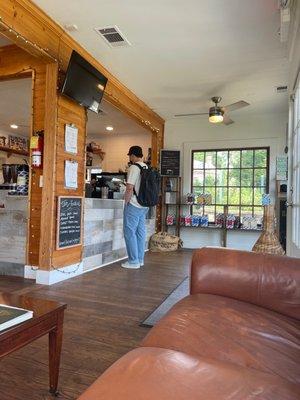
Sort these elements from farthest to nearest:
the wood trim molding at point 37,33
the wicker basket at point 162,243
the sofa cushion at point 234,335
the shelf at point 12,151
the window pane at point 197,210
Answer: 1. the shelf at point 12,151
2. the window pane at point 197,210
3. the wicker basket at point 162,243
4. the wood trim molding at point 37,33
5. the sofa cushion at point 234,335

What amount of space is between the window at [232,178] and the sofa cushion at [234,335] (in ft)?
15.7

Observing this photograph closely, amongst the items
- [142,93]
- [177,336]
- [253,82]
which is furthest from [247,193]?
[177,336]

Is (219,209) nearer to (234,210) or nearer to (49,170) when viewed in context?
(234,210)

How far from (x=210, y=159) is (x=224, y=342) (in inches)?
217

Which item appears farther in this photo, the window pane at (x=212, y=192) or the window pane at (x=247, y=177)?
the window pane at (x=212, y=192)

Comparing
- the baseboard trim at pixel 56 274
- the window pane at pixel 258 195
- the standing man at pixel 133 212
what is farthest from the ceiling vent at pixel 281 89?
the baseboard trim at pixel 56 274

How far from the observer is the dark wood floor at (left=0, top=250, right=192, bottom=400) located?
1.49m

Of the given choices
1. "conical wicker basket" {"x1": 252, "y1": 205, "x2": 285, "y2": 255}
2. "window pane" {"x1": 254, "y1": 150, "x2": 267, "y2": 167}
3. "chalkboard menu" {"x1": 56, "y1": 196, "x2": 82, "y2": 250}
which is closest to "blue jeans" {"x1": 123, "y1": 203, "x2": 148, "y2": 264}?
"chalkboard menu" {"x1": 56, "y1": 196, "x2": 82, "y2": 250}

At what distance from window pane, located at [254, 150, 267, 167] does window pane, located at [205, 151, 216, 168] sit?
798 millimetres

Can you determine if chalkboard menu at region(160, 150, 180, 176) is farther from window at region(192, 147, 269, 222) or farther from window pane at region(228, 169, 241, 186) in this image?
window pane at region(228, 169, 241, 186)

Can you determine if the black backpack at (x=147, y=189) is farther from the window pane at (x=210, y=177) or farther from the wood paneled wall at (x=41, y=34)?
the window pane at (x=210, y=177)

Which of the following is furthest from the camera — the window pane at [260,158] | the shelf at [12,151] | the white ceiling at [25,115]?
the shelf at [12,151]

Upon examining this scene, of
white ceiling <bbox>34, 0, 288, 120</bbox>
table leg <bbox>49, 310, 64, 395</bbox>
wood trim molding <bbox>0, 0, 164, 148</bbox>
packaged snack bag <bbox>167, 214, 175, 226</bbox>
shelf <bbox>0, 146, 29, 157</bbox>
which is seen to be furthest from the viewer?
shelf <bbox>0, 146, 29, 157</bbox>

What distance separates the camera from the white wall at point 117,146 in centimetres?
769
